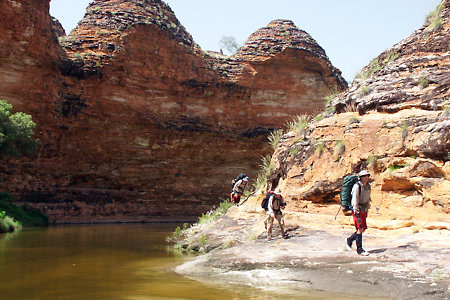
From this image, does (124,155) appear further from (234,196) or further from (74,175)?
(234,196)

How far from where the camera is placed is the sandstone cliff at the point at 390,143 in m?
8.66

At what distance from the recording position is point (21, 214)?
66.9 feet

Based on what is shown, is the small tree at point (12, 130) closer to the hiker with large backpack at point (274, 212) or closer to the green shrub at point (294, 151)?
the green shrub at point (294, 151)

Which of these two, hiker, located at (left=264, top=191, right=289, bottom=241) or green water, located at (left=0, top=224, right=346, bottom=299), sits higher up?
hiker, located at (left=264, top=191, right=289, bottom=241)

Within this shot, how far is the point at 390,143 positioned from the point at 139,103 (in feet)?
70.5

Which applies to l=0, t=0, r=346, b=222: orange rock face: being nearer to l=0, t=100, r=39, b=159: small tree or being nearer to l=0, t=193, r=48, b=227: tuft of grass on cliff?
l=0, t=193, r=48, b=227: tuft of grass on cliff

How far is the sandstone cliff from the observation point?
8.66 metres

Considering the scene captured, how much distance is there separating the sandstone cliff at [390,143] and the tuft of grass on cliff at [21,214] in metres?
12.9

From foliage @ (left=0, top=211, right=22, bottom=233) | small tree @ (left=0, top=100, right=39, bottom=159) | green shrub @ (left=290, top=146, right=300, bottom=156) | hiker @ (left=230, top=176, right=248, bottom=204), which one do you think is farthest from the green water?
small tree @ (left=0, top=100, right=39, bottom=159)

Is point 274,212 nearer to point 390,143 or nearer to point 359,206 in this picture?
point 359,206

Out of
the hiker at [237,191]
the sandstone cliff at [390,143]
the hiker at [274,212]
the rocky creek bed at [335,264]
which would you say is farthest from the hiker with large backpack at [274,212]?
the hiker at [237,191]

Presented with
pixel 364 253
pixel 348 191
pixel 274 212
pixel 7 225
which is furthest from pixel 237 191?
pixel 7 225

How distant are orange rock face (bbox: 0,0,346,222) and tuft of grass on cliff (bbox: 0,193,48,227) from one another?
1.66 m

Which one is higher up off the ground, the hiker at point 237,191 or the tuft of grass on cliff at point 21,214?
the hiker at point 237,191
